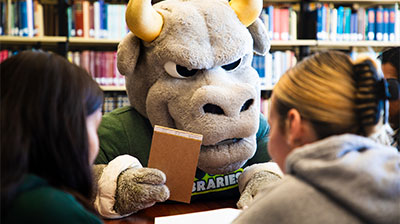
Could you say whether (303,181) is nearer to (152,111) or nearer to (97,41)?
(152,111)

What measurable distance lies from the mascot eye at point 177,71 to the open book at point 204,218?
0.36 m

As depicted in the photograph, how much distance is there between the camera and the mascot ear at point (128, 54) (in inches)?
41.2

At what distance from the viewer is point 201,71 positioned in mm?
1049

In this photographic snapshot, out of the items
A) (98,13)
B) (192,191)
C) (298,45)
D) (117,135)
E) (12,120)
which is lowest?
(192,191)

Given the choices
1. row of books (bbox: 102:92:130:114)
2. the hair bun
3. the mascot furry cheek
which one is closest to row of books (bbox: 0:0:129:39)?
row of books (bbox: 102:92:130:114)

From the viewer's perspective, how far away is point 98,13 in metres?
2.45

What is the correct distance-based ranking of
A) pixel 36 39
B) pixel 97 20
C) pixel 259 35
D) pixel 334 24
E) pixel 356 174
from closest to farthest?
pixel 356 174
pixel 259 35
pixel 36 39
pixel 97 20
pixel 334 24

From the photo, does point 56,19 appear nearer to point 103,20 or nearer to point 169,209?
point 103,20

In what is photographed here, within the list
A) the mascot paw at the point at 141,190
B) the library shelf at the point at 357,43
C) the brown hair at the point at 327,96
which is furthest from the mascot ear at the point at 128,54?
the library shelf at the point at 357,43

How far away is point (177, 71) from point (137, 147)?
0.81ft

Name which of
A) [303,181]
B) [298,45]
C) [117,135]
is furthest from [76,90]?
[298,45]

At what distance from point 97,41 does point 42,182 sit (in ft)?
6.51

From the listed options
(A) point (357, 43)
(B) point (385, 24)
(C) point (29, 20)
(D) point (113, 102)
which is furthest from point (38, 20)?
(B) point (385, 24)

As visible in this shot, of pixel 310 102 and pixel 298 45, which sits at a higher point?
pixel 298 45
